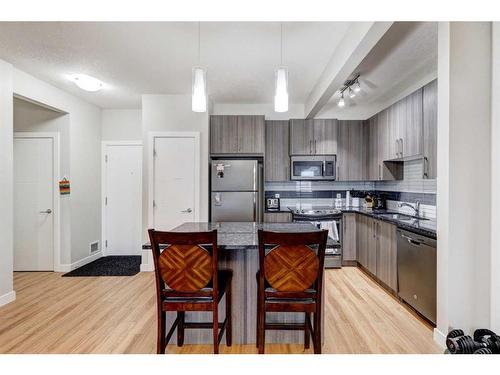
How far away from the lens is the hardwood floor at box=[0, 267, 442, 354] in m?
2.23

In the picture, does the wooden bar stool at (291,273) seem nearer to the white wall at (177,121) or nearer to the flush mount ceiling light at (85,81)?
the white wall at (177,121)

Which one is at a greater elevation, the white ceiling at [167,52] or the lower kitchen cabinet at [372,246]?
the white ceiling at [167,52]

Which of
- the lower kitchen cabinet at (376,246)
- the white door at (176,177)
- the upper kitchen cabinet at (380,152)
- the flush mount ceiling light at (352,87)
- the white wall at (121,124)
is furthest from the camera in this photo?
the white wall at (121,124)

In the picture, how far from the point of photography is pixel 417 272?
2676 mm

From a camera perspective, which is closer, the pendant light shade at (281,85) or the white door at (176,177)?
the pendant light shade at (281,85)

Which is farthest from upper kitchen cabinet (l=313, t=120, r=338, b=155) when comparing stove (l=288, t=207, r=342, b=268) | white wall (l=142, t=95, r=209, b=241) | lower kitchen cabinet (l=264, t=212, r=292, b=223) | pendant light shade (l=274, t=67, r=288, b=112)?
pendant light shade (l=274, t=67, r=288, b=112)

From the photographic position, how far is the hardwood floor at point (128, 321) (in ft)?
7.31

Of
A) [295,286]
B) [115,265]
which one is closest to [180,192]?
[115,265]

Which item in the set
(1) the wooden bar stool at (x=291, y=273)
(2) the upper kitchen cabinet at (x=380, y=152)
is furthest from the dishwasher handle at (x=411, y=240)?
(2) the upper kitchen cabinet at (x=380, y=152)

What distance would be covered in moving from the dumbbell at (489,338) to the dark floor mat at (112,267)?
3872mm

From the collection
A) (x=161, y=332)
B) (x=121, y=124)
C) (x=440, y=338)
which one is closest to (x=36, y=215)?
(x=121, y=124)

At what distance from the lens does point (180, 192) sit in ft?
14.3

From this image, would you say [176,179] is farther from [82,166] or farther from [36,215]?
[36,215]

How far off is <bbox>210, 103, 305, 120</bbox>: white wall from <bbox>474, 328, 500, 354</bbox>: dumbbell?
3690 mm
